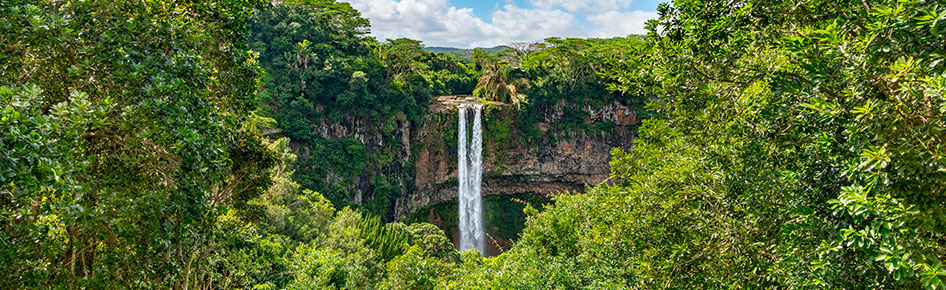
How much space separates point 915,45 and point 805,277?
158 cm

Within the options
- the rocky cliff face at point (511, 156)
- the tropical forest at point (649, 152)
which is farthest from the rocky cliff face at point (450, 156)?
the tropical forest at point (649, 152)

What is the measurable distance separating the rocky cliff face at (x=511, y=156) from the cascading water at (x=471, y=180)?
23.8 inches

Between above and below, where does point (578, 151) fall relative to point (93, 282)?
below

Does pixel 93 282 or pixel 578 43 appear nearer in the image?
pixel 93 282

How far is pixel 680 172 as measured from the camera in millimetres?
4355

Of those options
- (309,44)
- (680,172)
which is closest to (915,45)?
(680,172)

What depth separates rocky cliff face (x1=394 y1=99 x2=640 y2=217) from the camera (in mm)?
27312

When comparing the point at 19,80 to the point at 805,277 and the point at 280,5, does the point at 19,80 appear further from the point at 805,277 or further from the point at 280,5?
the point at 280,5

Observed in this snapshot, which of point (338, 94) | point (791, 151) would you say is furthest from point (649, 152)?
point (338, 94)

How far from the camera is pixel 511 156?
30.5m

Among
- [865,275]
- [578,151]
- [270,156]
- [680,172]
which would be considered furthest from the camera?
[578,151]

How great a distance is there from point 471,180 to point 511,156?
11.6ft

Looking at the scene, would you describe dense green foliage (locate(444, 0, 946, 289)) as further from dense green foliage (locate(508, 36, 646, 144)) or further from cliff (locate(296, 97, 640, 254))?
dense green foliage (locate(508, 36, 646, 144))

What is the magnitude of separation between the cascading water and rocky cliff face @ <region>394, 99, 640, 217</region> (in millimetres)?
604
